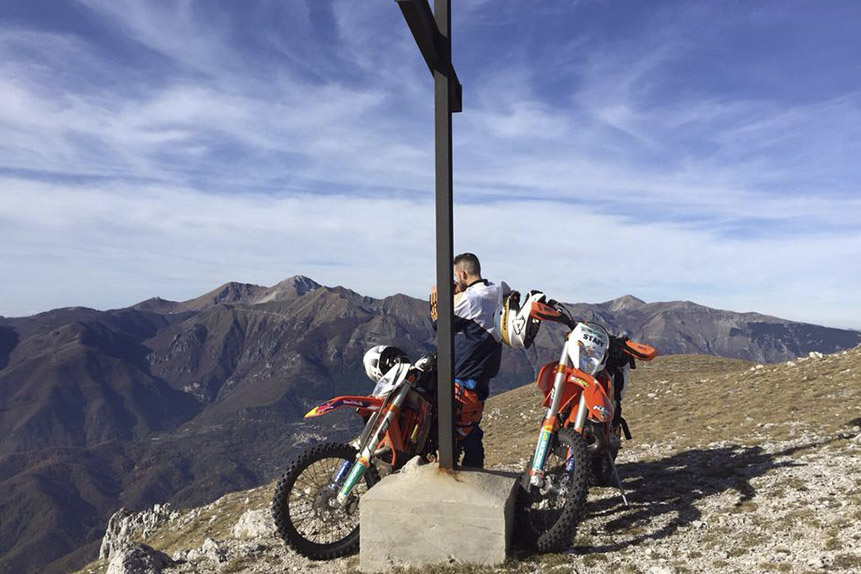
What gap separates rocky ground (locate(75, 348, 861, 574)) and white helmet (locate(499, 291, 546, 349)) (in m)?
2.04

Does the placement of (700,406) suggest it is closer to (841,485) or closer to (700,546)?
(841,485)

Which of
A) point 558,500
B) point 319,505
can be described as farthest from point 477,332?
point 319,505

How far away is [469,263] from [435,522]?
9.09 feet

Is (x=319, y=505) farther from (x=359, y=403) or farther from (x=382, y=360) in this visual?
(x=382, y=360)

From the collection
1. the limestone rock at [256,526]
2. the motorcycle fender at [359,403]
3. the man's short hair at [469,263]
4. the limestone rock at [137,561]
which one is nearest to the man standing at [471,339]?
the man's short hair at [469,263]

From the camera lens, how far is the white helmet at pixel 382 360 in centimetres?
706

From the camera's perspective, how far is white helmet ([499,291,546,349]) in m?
6.32

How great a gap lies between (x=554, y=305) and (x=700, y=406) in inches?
451

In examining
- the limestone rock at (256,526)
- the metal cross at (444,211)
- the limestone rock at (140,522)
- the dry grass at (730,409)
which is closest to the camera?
the metal cross at (444,211)

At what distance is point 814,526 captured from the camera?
19.8 feet

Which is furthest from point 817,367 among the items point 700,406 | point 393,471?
point 393,471

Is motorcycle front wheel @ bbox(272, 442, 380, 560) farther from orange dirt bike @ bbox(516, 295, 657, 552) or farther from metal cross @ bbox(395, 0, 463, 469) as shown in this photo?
orange dirt bike @ bbox(516, 295, 657, 552)

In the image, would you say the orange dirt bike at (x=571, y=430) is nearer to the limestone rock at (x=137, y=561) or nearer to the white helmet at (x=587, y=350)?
the white helmet at (x=587, y=350)

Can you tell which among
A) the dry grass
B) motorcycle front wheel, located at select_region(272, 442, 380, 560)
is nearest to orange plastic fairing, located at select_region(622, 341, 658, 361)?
motorcycle front wheel, located at select_region(272, 442, 380, 560)
